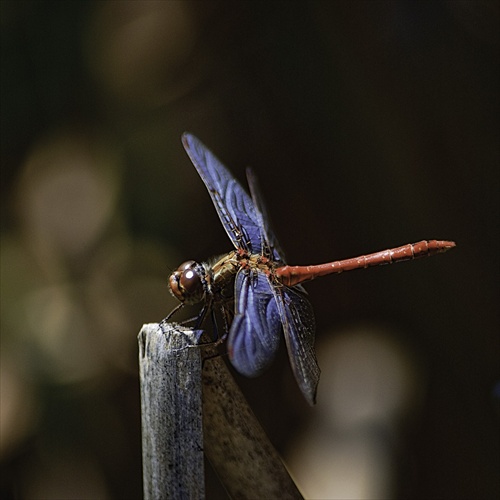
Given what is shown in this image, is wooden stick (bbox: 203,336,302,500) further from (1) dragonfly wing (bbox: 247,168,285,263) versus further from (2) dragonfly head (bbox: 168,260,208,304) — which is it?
(1) dragonfly wing (bbox: 247,168,285,263)

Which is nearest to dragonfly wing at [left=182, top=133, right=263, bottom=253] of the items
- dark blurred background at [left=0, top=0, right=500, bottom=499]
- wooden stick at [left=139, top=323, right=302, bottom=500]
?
wooden stick at [left=139, top=323, right=302, bottom=500]

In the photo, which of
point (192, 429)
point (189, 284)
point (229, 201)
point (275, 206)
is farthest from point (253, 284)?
point (275, 206)

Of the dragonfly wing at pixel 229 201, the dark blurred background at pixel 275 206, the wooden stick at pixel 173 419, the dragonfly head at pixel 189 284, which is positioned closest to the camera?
the wooden stick at pixel 173 419

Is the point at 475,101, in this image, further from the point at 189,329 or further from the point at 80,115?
the point at 189,329

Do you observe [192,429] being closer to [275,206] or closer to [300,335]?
[300,335]

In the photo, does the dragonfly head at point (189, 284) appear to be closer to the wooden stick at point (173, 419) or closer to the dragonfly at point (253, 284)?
the dragonfly at point (253, 284)

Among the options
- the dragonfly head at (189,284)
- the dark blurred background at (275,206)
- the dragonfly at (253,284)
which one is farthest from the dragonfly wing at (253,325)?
the dark blurred background at (275,206)

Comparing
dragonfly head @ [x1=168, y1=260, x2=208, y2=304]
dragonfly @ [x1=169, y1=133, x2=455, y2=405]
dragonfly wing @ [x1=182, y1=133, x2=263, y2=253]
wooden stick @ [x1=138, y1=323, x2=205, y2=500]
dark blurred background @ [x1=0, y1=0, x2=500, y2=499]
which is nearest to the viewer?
wooden stick @ [x1=138, y1=323, x2=205, y2=500]
